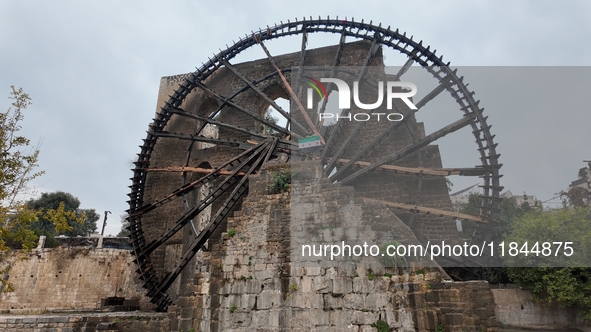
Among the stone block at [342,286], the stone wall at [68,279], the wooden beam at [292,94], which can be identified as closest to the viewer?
the stone block at [342,286]

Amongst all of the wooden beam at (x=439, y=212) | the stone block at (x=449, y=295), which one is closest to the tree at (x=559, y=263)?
the wooden beam at (x=439, y=212)

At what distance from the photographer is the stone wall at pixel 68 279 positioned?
13.5 meters

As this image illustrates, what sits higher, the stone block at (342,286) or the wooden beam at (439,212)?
the wooden beam at (439,212)

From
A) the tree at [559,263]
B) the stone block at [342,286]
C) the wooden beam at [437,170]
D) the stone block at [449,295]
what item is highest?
the wooden beam at [437,170]

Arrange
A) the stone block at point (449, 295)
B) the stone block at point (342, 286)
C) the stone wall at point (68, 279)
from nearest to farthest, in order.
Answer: the stone block at point (449, 295), the stone block at point (342, 286), the stone wall at point (68, 279)

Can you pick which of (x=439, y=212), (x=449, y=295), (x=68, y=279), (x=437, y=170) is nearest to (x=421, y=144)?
(x=437, y=170)

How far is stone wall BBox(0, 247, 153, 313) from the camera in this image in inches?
530

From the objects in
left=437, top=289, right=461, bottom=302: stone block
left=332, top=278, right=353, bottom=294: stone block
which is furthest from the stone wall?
left=437, top=289, right=461, bottom=302: stone block

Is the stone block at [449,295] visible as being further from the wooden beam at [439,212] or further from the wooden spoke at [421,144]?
the wooden spoke at [421,144]

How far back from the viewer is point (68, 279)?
1377 centimetres

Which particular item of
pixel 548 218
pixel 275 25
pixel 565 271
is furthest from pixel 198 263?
pixel 548 218

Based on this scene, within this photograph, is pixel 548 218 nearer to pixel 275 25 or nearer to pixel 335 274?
pixel 335 274

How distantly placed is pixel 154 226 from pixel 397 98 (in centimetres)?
918

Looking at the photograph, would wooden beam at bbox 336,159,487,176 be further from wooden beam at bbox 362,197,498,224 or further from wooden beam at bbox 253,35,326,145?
wooden beam at bbox 253,35,326,145
